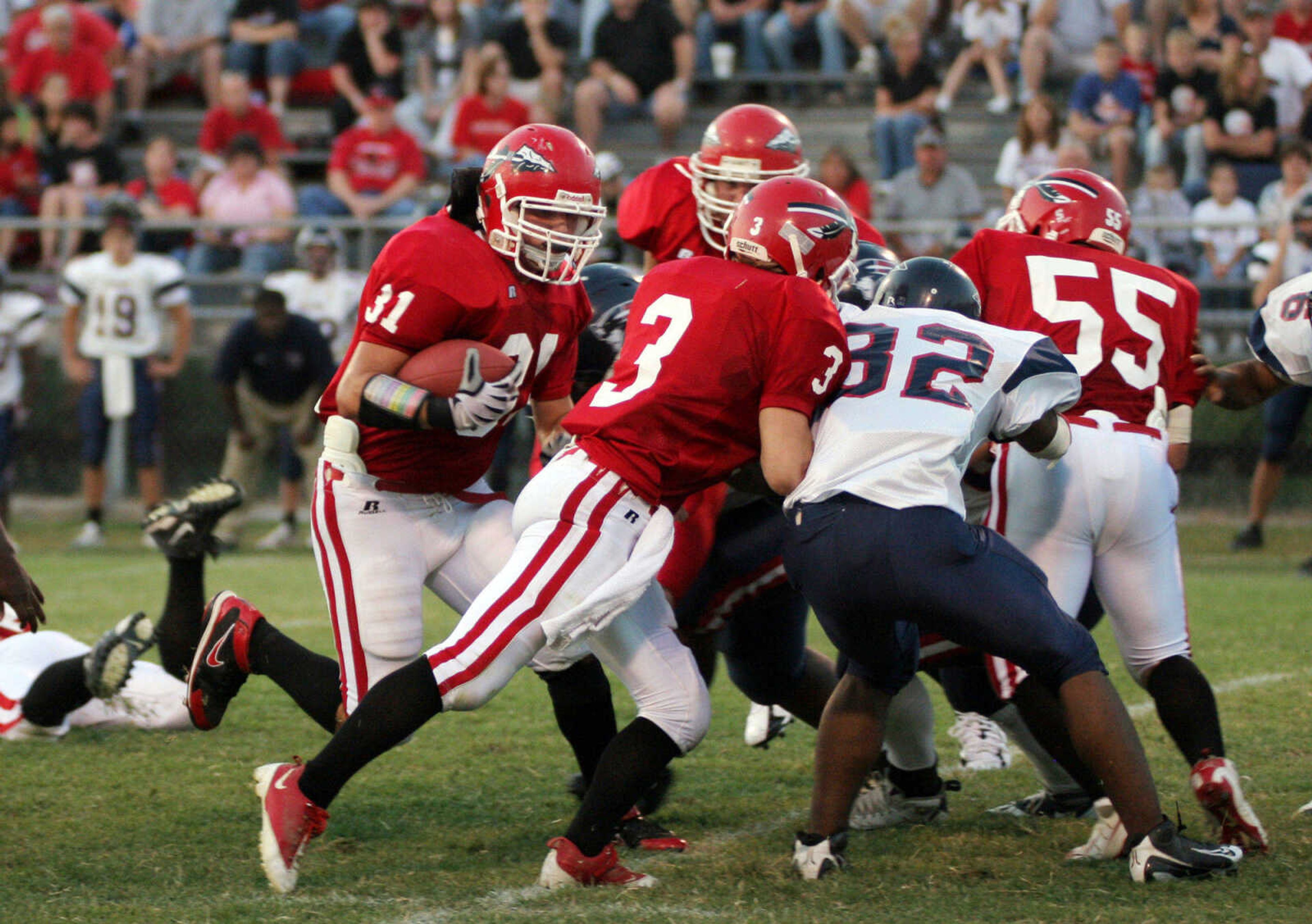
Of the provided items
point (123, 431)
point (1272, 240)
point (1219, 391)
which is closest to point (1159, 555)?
point (1219, 391)

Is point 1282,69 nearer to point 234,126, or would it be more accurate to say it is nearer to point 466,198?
point 234,126

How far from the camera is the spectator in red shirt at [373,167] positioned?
37.7 ft

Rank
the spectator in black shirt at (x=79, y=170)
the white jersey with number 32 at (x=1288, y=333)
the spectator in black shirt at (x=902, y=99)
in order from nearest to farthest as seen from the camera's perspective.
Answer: the white jersey with number 32 at (x=1288, y=333) < the spectator in black shirt at (x=902, y=99) < the spectator in black shirt at (x=79, y=170)

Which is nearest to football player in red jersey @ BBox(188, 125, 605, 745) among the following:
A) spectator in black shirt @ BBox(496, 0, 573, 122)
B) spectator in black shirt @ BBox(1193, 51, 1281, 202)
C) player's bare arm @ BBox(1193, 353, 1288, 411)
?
player's bare arm @ BBox(1193, 353, 1288, 411)

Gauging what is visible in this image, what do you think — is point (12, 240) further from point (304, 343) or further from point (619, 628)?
point (619, 628)

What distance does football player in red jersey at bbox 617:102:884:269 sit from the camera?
15.1 feet

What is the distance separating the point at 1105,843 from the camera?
3.58 metres

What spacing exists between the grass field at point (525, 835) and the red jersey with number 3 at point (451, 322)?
91cm

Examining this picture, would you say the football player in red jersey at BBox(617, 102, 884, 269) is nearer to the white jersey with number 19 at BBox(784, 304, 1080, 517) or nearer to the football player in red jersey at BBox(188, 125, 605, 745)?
the football player in red jersey at BBox(188, 125, 605, 745)

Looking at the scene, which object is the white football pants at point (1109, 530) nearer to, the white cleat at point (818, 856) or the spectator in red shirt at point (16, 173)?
the white cleat at point (818, 856)

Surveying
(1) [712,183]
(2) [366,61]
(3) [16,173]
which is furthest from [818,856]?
(3) [16,173]

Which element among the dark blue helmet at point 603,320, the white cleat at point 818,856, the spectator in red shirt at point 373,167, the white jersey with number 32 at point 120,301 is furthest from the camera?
the spectator in red shirt at point 373,167

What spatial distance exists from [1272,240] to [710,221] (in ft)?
20.1

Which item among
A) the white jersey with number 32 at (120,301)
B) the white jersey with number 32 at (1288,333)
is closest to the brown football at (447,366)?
the white jersey with number 32 at (1288,333)
